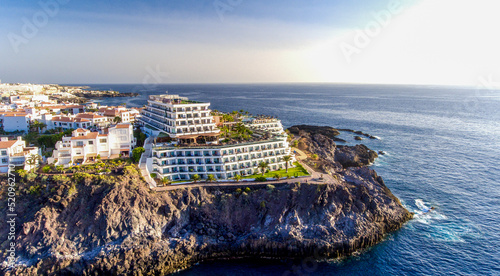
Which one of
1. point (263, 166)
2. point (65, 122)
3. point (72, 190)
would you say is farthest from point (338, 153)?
point (65, 122)

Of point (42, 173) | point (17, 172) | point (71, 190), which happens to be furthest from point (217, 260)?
point (17, 172)

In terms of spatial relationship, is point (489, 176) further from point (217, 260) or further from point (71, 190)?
point (71, 190)

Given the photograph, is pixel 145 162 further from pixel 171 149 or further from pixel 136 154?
pixel 171 149

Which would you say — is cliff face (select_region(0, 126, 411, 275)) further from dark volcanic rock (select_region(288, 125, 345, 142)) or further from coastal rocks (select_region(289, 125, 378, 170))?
dark volcanic rock (select_region(288, 125, 345, 142))

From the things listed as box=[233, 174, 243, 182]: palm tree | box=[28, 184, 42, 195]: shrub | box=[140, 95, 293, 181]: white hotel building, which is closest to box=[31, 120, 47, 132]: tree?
box=[140, 95, 293, 181]: white hotel building

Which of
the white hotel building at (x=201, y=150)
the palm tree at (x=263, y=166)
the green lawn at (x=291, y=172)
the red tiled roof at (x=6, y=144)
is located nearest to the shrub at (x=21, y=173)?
the red tiled roof at (x=6, y=144)
